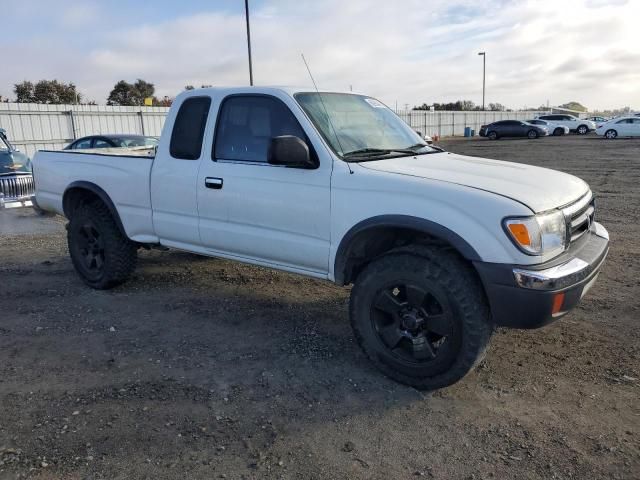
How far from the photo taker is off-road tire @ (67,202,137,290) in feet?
18.2

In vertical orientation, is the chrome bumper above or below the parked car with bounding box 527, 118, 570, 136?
above

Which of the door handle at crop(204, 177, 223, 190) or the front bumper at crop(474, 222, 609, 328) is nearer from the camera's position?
the front bumper at crop(474, 222, 609, 328)

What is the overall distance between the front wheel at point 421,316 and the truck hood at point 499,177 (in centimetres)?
50

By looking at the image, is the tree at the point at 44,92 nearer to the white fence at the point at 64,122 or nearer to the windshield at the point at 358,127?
the white fence at the point at 64,122

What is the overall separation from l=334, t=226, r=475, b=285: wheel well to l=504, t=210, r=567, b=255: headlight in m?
0.52

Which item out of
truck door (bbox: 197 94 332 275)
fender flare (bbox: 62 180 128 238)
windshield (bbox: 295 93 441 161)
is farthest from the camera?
fender flare (bbox: 62 180 128 238)

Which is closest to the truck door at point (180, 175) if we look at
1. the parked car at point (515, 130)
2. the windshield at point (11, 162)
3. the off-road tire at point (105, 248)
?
the off-road tire at point (105, 248)

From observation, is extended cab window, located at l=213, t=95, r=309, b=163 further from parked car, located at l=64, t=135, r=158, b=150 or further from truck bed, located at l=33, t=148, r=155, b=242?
parked car, located at l=64, t=135, r=158, b=150

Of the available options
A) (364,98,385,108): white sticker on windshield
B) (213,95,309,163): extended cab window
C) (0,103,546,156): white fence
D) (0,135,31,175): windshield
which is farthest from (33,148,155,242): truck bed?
(0,103,546,156): white fence

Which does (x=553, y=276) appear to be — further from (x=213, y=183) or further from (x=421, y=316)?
(x=213, y=183)

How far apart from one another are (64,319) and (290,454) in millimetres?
2983

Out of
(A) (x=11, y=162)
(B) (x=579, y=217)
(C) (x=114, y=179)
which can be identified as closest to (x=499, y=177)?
(B) (x=579, y=217)

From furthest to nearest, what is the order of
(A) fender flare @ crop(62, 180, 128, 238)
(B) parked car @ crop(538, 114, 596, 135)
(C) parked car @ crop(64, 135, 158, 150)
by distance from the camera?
(B) parked car @ crop(538, 114, 596, 135), (C) parked car @ crop(64, 135, 158, 150), (A) fender flare @ crop(62, 180, 128, 238)

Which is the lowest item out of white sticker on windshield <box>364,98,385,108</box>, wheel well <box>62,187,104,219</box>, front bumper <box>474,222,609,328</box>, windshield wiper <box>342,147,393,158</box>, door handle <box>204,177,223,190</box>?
front bumper <box>474,222,609,328</box>
